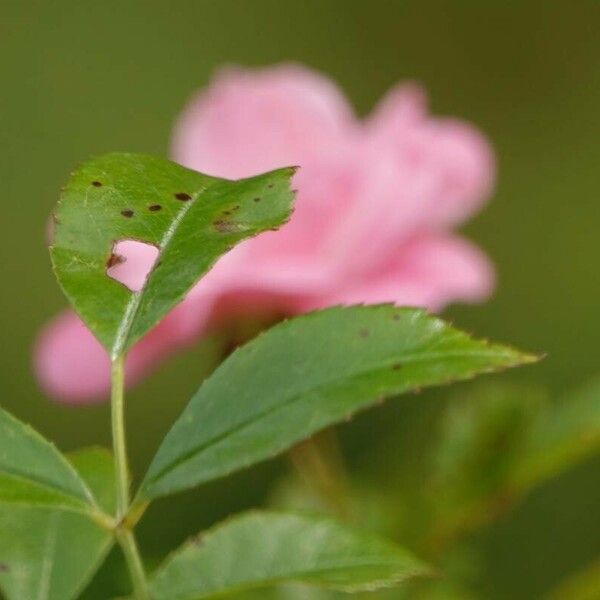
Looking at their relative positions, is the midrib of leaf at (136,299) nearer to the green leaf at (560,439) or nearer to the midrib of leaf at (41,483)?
the midrib of leaf at (41,483)

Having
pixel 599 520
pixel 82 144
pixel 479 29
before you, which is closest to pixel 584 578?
pixel 599 520

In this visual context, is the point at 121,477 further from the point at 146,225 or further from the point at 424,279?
the point at 424,279

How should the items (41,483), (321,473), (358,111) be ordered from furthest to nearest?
1. (358,111)
2. (321,473)
3. (41,483)

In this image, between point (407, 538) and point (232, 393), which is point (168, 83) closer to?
point (407, 538)

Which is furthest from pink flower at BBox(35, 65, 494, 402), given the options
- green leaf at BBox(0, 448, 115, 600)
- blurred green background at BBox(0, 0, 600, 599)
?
blurred green background at BBox(0, 0, 600, 599)

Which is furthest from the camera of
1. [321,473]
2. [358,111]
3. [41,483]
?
[358,111]

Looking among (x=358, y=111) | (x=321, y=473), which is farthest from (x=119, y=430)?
(x=358, y=111)

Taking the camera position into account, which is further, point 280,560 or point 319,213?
point 319,213

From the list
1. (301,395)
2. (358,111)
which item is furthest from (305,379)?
(358,111)
